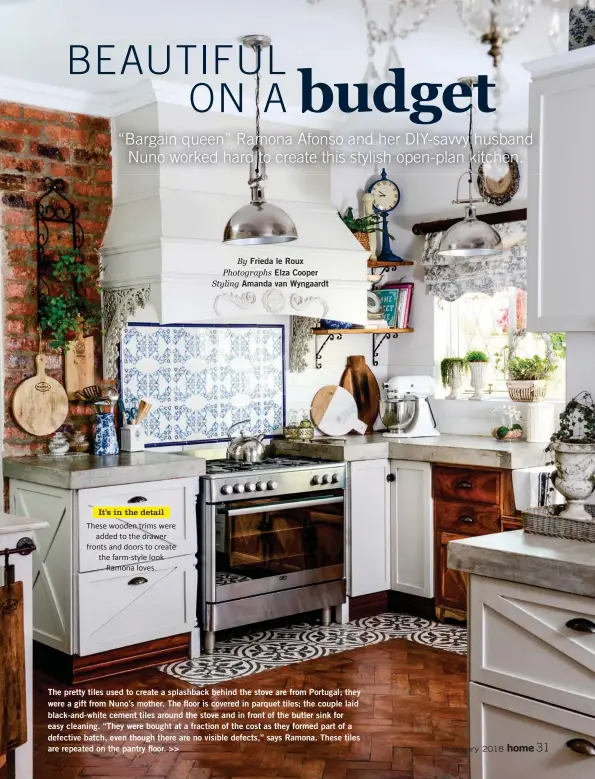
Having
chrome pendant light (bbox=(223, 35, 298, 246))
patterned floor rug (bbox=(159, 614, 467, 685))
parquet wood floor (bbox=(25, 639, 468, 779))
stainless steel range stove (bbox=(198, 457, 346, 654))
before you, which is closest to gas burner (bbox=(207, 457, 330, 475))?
stainless steel range stove (bbox=(198, 457, 346, 654))

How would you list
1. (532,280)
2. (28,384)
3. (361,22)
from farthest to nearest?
1. (28,384)
2. (361,22)
3. (532,280)

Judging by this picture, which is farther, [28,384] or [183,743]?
[28,384]

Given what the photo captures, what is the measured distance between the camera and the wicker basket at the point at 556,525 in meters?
2.81

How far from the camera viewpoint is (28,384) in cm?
464

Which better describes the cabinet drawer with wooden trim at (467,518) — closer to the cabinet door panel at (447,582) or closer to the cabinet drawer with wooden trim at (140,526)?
the cabinet door panel at (447,582)

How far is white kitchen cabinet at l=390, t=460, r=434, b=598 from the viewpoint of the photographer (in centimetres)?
516

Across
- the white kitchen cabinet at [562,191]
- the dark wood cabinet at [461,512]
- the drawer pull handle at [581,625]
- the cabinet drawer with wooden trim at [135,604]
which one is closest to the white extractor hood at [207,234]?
the dark wood cabinet at [461,512]

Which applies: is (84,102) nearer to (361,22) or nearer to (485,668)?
(361,22)

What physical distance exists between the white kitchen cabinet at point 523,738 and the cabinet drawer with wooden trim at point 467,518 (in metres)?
2.14

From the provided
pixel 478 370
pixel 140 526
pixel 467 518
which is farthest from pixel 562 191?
pixel 478 370

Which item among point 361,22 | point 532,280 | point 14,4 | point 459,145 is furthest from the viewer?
point 459,145

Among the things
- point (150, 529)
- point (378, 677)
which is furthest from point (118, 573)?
point (378, 677)

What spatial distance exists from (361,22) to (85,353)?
7.14 feet

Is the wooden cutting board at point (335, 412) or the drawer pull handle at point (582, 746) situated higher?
the wooden cutting board at point (335, 412)
